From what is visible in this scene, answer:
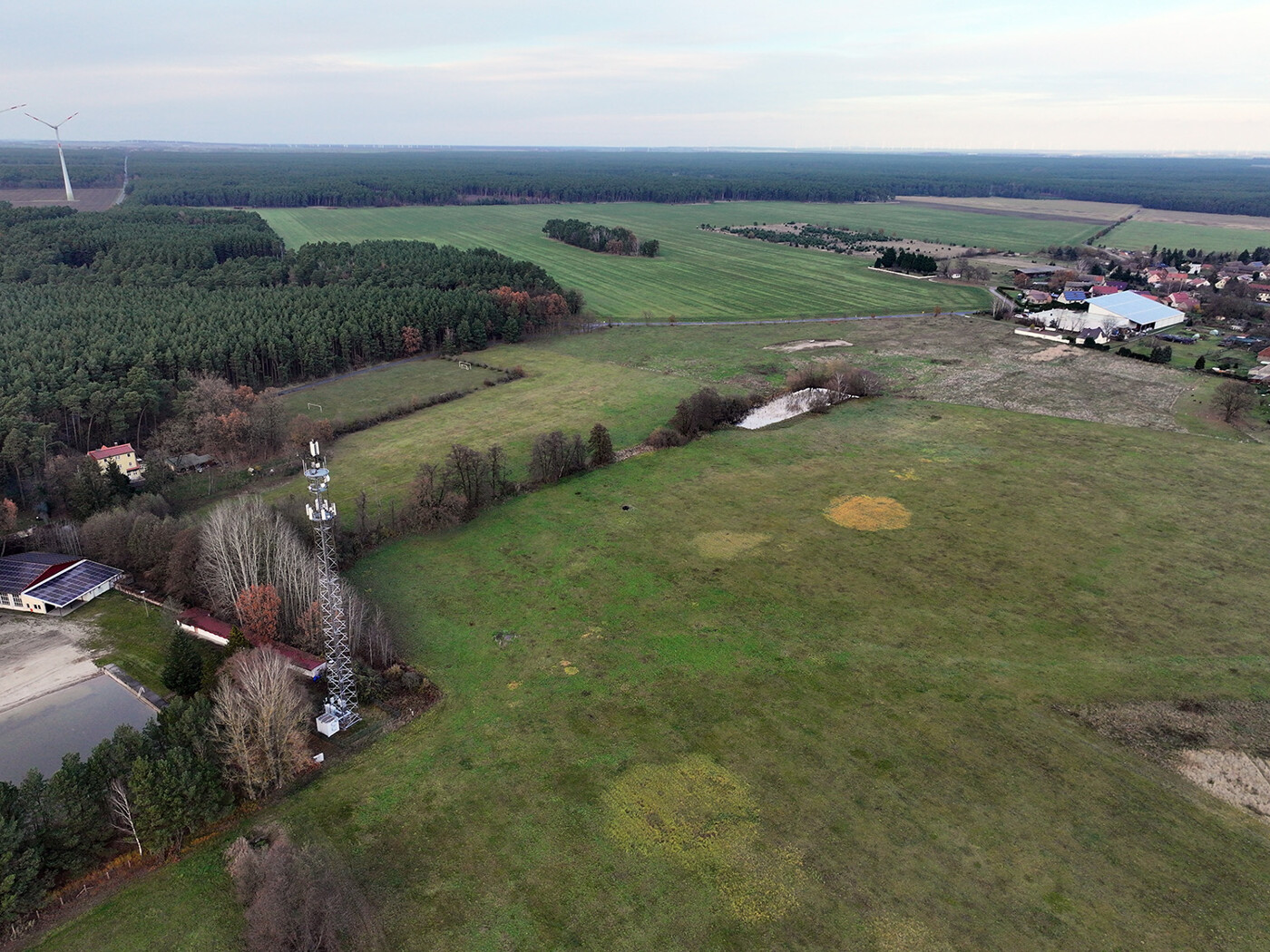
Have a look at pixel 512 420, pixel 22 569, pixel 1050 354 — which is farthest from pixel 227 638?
pixel 1050 354

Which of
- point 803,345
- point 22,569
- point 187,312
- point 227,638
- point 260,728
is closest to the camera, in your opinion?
point 260,728

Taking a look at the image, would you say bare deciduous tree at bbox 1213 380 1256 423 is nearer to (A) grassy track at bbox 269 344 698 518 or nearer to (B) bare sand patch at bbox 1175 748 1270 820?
(A) grassy track at bbox 269 344 698 518

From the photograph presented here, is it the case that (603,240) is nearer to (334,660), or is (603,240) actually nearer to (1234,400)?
(1234,400)

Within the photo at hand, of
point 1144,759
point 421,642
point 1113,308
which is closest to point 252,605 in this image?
point 421,642

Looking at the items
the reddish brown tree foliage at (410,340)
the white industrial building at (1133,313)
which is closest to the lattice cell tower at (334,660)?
the reddish brown tree foliage at (410,340)

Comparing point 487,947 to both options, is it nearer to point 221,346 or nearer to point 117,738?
point 117,738

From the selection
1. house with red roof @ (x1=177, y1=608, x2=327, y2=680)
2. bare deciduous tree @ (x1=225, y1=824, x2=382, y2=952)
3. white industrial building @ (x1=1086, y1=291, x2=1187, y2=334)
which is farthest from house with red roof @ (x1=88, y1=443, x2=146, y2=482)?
white industrial building @ (x1=1086, y1=291, x2=1187, y2=334)

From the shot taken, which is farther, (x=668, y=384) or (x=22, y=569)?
(x=668, y=384)
